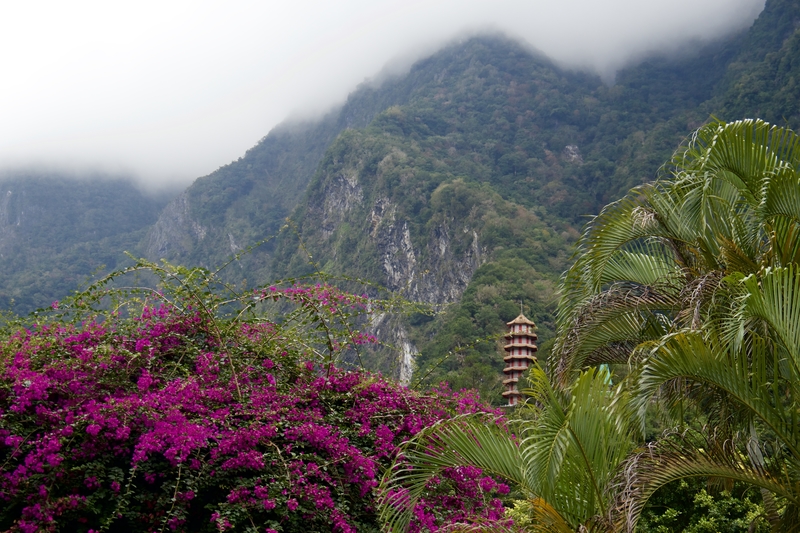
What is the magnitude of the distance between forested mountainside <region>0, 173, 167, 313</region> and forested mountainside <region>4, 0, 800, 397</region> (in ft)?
16.9

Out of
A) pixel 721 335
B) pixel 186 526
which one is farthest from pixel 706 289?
pixel 186 526

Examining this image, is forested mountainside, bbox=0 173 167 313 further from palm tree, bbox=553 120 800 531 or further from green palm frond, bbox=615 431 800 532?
green palm frond, bbox=615 431 800 532

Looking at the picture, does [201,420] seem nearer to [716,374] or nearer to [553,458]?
[553,458]

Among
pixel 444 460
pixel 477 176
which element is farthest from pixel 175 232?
pixel 444 460

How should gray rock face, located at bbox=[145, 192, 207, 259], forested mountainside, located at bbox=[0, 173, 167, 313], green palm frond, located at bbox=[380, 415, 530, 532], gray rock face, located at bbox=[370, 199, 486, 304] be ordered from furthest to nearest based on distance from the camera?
1. gray rock face, located at bbox=[145, 192, 207, 259]
2. forested mountainside, located at bbox=[0, 173, 167, 313]
3. gray rock face, located at bbox=[370, 199, 486, 304]
4. green palm frond, located at bbox=[380, 415, 530, 532]

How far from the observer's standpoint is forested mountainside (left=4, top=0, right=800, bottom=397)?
5519cm

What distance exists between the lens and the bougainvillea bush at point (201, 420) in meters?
3.53

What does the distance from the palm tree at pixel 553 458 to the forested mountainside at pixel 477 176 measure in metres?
30.2

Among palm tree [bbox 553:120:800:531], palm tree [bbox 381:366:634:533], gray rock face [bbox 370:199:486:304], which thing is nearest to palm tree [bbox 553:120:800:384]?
palm tree [bbox 553:120:800:531]

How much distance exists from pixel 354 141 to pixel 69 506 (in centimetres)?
8994

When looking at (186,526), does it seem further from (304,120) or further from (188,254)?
(304,120)

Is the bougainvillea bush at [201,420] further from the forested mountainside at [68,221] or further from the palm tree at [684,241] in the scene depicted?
the forested mountainside at [68,221]

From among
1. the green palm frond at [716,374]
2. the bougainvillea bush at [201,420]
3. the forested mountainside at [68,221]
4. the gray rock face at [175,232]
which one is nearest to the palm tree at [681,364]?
the green palm frond at [716,374]

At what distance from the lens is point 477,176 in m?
83.1
